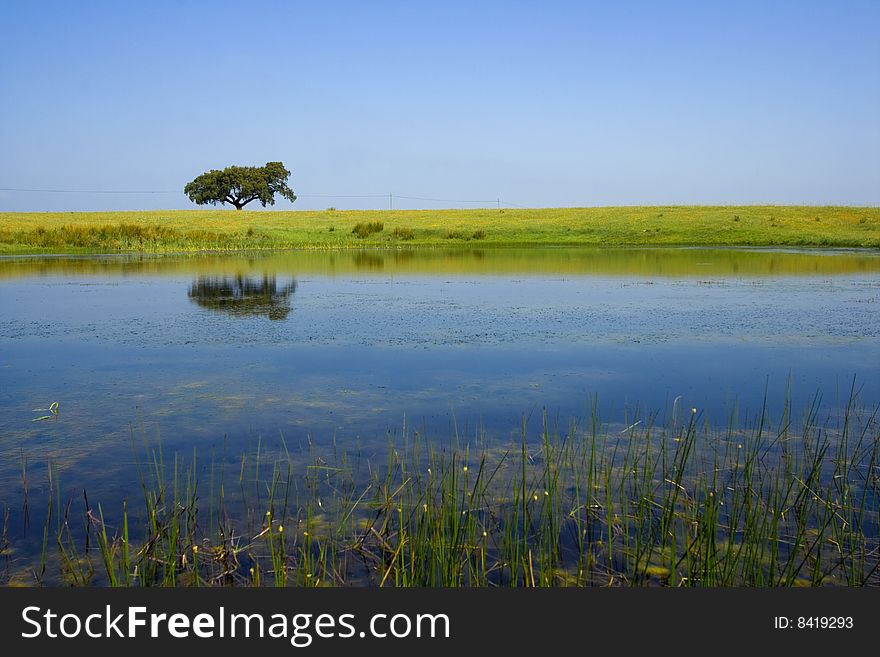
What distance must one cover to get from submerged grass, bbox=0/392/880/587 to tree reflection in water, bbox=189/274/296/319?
7838 mm

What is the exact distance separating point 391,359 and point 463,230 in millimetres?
34870

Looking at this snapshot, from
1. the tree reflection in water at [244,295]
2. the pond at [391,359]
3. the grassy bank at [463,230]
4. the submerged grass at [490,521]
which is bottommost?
the submerged grass at [490,521]

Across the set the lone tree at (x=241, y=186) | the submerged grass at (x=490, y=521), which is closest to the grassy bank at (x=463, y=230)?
the lone tree at (x=241, y=186)

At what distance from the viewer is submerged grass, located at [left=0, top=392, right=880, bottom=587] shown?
3.75 m

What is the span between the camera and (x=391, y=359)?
9164mm

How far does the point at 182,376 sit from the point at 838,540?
242 inches

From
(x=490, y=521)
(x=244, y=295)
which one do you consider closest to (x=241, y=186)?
(x=244, y=295)

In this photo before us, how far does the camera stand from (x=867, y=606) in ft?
10.8

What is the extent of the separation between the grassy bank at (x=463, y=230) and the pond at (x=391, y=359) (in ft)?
54.6

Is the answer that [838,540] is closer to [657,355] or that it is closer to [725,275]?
[657,355]

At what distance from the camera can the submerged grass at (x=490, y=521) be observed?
375 cm

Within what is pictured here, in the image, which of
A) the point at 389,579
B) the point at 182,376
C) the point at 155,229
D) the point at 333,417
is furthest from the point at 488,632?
the point at 155,229

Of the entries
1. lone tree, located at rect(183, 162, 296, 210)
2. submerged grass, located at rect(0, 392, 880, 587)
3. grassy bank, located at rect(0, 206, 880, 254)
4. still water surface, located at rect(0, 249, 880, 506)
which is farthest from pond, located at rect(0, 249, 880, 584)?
lone tree, located at rect(183, 162, 296, 210)

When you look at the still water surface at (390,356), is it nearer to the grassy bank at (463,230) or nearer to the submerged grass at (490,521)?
the submerged grass at (490,521)
